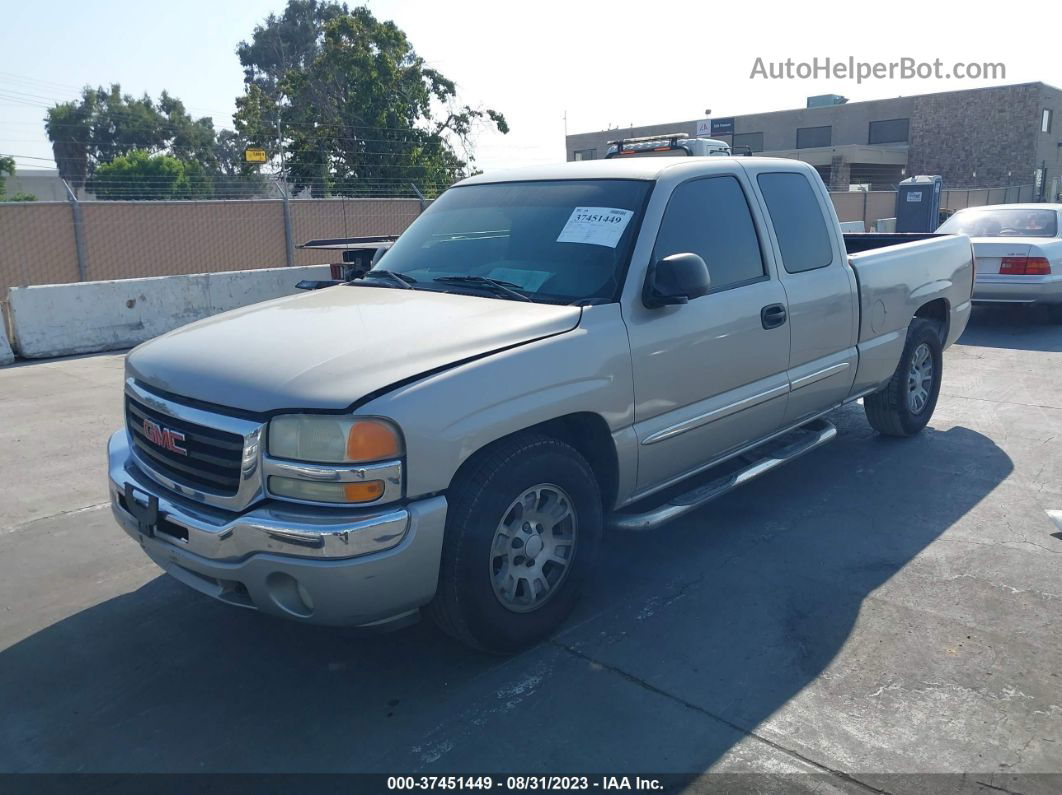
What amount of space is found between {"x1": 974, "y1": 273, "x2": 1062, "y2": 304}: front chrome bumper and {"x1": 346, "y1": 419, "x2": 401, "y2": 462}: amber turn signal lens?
31.7 ft

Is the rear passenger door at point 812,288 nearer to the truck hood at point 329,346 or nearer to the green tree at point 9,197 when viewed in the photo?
the truck hood at point 329,346

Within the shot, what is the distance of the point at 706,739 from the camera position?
315 cm

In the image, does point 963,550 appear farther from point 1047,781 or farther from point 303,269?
point 303,269

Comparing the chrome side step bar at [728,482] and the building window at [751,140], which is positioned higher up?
the building window at [751,140]

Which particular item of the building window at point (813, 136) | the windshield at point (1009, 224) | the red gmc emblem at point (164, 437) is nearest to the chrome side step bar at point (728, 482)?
the red gmc emblem at point (164, 437)

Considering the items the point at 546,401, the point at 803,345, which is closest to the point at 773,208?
the point at 803,345

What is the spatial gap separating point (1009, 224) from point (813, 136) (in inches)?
1786

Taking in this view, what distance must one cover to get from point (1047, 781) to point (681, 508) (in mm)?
1792

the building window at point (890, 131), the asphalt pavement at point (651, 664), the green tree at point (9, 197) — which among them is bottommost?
the asphalt pavement at point (651, 664)

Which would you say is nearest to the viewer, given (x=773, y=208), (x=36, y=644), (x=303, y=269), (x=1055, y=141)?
→ (x=36, y=644)

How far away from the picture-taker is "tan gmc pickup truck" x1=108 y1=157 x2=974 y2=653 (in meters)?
3.13

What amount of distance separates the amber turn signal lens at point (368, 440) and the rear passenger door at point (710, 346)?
51.3 inches

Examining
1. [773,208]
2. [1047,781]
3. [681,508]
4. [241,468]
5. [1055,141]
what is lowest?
[1047,781]

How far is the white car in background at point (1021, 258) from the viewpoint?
429 inches
